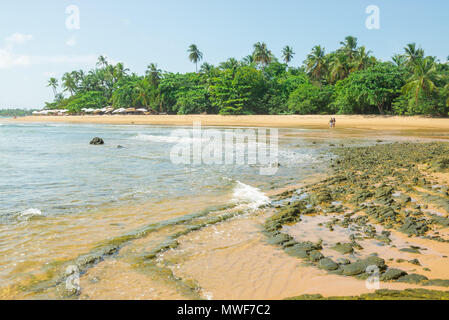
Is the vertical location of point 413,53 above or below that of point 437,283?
above

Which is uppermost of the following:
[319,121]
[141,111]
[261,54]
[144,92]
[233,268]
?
[261,54]

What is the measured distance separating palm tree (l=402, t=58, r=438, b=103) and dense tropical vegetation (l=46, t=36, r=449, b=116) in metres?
0.03

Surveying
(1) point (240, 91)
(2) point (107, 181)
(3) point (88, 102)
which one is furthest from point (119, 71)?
(2) point (107, 181)

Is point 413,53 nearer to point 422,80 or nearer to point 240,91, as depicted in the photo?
point 422,80

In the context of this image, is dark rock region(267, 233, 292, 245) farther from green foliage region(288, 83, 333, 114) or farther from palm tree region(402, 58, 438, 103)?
green foliage region(288, 83, 333, 114)

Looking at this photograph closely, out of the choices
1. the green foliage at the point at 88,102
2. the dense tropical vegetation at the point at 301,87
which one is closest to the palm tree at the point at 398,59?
the dense tropical vegetation at the point at 301,87

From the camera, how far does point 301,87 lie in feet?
163

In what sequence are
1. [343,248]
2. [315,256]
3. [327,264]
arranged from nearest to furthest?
[327,264]
[315,256]
[343,248]

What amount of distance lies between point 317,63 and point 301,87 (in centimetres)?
877

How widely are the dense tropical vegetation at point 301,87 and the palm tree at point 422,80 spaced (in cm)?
3

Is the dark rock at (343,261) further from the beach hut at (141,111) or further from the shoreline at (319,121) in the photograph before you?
the beach hut at (141,111)

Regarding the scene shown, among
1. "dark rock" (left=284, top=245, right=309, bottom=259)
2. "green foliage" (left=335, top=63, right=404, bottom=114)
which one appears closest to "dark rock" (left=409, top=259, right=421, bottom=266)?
"dark rock" (left=284, top=245, right=309, bottom=259)

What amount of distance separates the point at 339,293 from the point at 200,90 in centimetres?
5909
